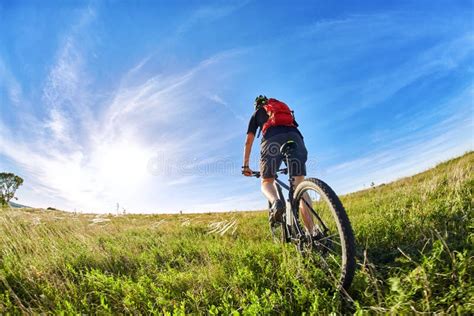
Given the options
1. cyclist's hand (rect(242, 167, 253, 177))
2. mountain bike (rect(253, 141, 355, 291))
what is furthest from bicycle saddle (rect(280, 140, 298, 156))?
cyclist's hand (rect(242, 167, 253, 177))

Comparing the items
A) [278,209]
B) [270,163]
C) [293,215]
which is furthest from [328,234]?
[270,163]

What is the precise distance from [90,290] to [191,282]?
1.48m

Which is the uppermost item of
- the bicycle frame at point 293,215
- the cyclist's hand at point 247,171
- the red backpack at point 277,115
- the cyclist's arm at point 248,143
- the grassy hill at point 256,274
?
the red backpack at point 277,115

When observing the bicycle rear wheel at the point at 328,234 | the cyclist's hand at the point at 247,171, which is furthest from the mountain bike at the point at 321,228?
the cyclist's hand at the point at 247,171

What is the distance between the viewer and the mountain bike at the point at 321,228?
294 cm

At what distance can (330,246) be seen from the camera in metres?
3.68

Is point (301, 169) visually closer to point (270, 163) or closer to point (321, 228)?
point (270, 163)

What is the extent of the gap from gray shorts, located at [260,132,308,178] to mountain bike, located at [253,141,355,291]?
205mm

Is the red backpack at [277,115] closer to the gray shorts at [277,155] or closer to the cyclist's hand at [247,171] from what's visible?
the gray shorts at [277,155]

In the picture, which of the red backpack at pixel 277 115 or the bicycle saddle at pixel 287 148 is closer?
the bicycle saddle at pixel 287 148

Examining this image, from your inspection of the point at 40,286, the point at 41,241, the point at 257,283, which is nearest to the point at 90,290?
the point at 40,286

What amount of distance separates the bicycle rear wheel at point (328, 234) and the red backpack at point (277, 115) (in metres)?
1.43

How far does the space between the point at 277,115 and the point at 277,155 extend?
2.31ft

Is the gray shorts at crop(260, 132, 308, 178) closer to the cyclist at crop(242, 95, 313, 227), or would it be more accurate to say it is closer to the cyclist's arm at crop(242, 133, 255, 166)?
the cyclist at crop(242, 95, 313, 227)
